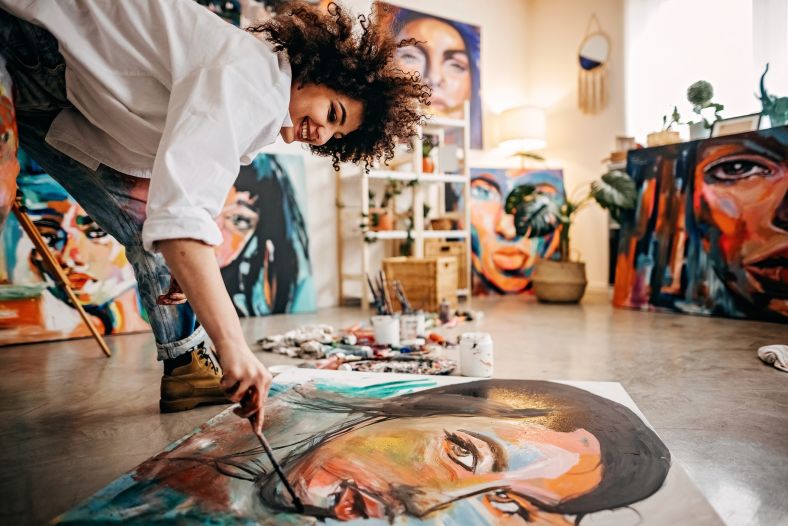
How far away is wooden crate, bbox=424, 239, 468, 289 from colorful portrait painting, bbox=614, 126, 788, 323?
38.5 inches

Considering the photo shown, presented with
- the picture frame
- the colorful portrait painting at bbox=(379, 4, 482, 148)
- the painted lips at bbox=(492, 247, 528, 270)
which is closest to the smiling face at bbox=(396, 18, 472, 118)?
the colorful portrait painting at bbox=(379, 4, 482, 148)

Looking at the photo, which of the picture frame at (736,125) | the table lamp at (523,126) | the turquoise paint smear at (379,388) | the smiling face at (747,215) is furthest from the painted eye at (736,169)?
the turquoise paint smear at (379,388)

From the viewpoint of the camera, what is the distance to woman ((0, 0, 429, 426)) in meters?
0.66

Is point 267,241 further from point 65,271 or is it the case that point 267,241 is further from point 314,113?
point 314,113

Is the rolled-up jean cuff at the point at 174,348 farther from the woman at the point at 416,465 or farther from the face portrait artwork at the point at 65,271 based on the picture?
the face portrait artwork at the point at 65,271

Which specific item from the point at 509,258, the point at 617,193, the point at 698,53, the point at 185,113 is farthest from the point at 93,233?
the point at 698,53

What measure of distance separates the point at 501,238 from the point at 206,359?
2.88 meters

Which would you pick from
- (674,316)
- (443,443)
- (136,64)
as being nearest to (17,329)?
(136,64)

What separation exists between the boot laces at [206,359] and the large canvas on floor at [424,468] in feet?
0.82

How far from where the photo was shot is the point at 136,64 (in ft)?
2.67

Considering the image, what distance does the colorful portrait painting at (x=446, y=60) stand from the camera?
3617 millimetres

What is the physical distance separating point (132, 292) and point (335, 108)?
6.21 ft

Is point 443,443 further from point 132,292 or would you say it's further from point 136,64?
point 132,292

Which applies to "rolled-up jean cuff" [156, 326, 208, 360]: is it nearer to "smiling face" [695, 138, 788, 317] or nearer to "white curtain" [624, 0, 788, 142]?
"smiling face" [695, 138, 788, 317]
